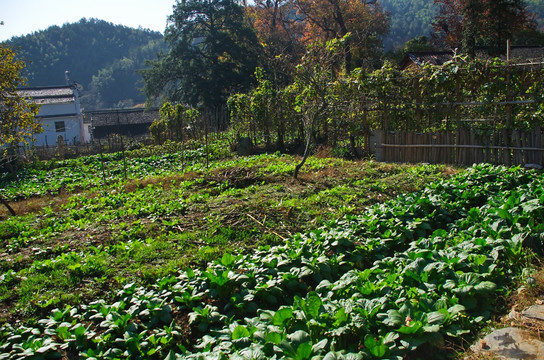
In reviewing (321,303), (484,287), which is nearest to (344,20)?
(484,287)

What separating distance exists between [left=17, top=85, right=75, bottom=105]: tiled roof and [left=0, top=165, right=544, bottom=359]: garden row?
37.4m

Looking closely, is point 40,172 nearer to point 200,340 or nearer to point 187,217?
point 187,217

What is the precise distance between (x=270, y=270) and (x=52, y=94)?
130 feet

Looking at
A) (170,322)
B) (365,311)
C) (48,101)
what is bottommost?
(170,322)

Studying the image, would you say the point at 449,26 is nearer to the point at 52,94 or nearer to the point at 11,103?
the point at 11,103

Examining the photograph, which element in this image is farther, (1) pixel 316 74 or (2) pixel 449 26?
(2) pixel 449 26

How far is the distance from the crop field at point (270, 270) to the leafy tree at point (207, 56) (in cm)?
2013

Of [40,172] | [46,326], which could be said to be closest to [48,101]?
[40,172]

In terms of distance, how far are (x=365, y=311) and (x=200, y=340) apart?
1.34 m

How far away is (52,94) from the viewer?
37.6m

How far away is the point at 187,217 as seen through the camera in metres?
6.82

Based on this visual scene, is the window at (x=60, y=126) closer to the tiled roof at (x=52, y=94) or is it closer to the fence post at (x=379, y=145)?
the tiled roof at (x=52, y=94)

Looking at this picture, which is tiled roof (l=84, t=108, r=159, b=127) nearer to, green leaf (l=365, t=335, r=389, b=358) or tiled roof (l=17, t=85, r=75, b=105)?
tiled roof (l=17, t=85, r=75, b=105)

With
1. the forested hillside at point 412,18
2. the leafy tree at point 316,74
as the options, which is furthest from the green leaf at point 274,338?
the forested hillside at point 412,18
